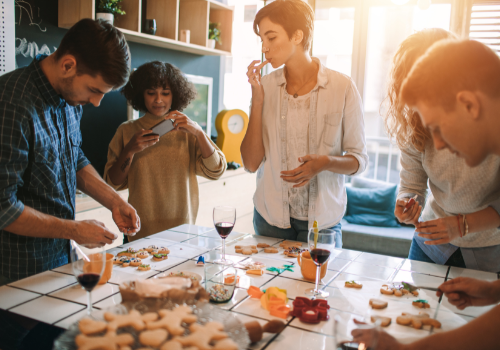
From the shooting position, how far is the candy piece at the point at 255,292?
1.17 metres

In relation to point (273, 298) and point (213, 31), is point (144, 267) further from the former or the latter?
point (213, 31)

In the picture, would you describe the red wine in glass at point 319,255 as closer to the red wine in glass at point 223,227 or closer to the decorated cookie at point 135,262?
the red wine in glass at point 223,227

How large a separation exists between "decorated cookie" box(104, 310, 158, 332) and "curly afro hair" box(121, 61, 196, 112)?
1.56 metres

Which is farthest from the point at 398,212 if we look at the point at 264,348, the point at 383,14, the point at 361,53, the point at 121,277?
the point at 383,14

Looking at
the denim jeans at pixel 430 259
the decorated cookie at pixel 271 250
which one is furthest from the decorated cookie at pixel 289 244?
the denim jeans at pixel 430 259

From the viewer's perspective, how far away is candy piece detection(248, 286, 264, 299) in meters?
1.17

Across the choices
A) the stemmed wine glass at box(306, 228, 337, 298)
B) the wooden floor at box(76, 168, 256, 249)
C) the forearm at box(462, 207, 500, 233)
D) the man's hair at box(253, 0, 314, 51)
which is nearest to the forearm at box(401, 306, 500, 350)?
the stemmed wine glass at box(306, 228, 337, 298)

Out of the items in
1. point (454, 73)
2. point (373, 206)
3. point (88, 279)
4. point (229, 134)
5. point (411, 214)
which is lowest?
point (373, 206)

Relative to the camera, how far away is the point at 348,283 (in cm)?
128

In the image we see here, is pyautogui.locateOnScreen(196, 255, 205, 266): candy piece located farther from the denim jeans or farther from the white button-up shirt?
the denim jeans

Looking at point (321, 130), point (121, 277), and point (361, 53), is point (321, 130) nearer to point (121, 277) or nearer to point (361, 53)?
point (121, 277)

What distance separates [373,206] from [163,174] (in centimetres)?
282

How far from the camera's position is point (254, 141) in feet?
6.44

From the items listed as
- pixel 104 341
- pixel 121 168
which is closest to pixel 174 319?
pixel 104 341
